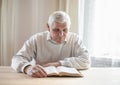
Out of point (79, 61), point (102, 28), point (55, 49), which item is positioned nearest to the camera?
point (79, 61)

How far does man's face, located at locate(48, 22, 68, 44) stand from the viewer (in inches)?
78.4

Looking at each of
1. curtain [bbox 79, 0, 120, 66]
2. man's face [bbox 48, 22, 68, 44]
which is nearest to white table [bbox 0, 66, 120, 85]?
man's face [bbox 48, 22, 68, 44]

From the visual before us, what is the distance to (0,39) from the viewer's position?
8.98 feet

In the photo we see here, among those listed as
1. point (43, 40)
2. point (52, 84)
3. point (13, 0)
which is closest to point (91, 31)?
point (43, 40)

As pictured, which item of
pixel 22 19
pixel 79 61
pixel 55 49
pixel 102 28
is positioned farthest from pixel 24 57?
pixel 102 28

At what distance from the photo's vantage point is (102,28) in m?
2.69

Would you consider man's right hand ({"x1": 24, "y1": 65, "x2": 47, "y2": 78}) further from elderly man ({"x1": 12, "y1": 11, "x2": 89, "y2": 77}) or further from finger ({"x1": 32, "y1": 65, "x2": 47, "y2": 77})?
elderly man ({"x1": 12, "y1": 11, "x2": 89, "y2": 77})

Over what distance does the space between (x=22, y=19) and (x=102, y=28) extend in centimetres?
93

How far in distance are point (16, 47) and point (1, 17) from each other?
0.39 meters

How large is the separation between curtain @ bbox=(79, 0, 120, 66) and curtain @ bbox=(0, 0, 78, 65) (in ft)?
0.53

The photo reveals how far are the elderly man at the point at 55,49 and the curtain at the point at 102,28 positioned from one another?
0.56m

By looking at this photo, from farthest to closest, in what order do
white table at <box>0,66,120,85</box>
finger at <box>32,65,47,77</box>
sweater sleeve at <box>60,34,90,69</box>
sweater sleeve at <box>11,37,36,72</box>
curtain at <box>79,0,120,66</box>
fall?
curtain at <box>79,0,120,66</box> → sweater sleeve at <box>60,34,90,69</box> → sweater sleeve at <box>11,37,36,72</box> → finger at <box>32,65,47,77</box> → white table at <box>0,66,120,85</box>

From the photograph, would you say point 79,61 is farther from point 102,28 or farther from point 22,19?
point 22,19

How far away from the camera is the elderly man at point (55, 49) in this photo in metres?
1.97
